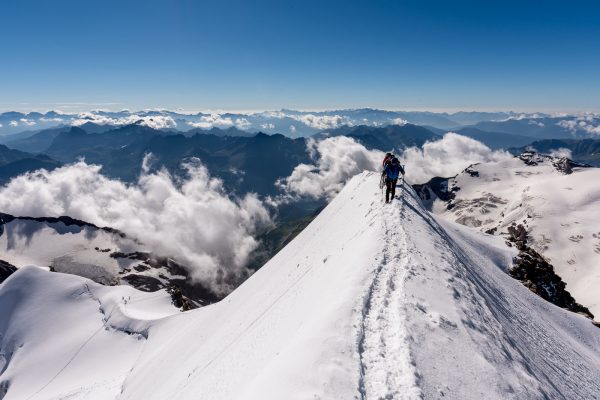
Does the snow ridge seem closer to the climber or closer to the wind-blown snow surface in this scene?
the wind-blown snow surface

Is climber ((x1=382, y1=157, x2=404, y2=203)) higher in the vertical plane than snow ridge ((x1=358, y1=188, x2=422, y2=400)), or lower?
higher

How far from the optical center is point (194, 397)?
53.2 ft

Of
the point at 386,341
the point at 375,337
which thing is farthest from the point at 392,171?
the point at 386,341

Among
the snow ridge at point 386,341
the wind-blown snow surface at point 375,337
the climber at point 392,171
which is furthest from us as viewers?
the climber at point 392,171

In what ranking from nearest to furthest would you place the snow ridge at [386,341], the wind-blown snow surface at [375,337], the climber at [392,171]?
the snow ridge at [386,341]
the wind-blown snow surface at [375,337]
the climber at [392,171]

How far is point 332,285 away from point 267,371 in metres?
6.69

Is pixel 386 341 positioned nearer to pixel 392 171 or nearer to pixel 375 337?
pixel 375 337

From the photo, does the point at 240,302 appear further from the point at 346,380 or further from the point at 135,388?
the point at 346,380

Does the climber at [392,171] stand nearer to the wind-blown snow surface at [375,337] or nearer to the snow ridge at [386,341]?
the wind-blown snow surface at [375,337]

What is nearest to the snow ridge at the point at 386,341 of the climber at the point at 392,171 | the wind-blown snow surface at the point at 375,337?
the wind-blown snow surface at the point at 375,337

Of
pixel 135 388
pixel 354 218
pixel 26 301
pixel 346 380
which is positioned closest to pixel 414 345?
pixel 346 380

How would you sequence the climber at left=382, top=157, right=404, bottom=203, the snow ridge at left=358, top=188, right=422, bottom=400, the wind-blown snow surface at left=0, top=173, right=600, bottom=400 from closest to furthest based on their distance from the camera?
the snow ridge at left=358, top=188, right=422, bottom=400, the wind-blown snow surface at left=0, top=173, right=600, bottom=400, the climber at left=382, top=157, right=404, bottom=203

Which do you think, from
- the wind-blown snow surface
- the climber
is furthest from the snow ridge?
the climber

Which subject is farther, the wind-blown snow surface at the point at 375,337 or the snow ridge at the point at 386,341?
the wind-blown snow surface at the point at 375,337
